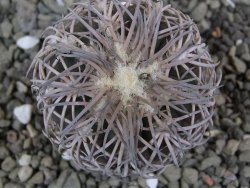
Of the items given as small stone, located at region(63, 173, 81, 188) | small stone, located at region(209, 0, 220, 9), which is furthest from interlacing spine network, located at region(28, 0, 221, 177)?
small stone, located at region(209, 0, 220, 9)

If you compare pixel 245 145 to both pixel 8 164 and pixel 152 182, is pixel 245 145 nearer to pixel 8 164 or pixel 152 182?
pixel 152 182

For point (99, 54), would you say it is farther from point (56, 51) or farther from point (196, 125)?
point (196, 125)

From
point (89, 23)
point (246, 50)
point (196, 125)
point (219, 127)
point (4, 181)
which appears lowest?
point (4, 181)

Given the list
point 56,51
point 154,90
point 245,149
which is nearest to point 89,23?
point 56,51

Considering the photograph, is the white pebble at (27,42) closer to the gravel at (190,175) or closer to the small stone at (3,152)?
the small stone at (3,152)

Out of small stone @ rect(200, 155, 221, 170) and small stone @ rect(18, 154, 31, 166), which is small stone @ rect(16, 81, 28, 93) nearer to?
small stone @ rect(18, 154, 31, 166)

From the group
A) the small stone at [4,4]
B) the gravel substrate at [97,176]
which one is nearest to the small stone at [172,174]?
the gravel substrate at [97,176]
